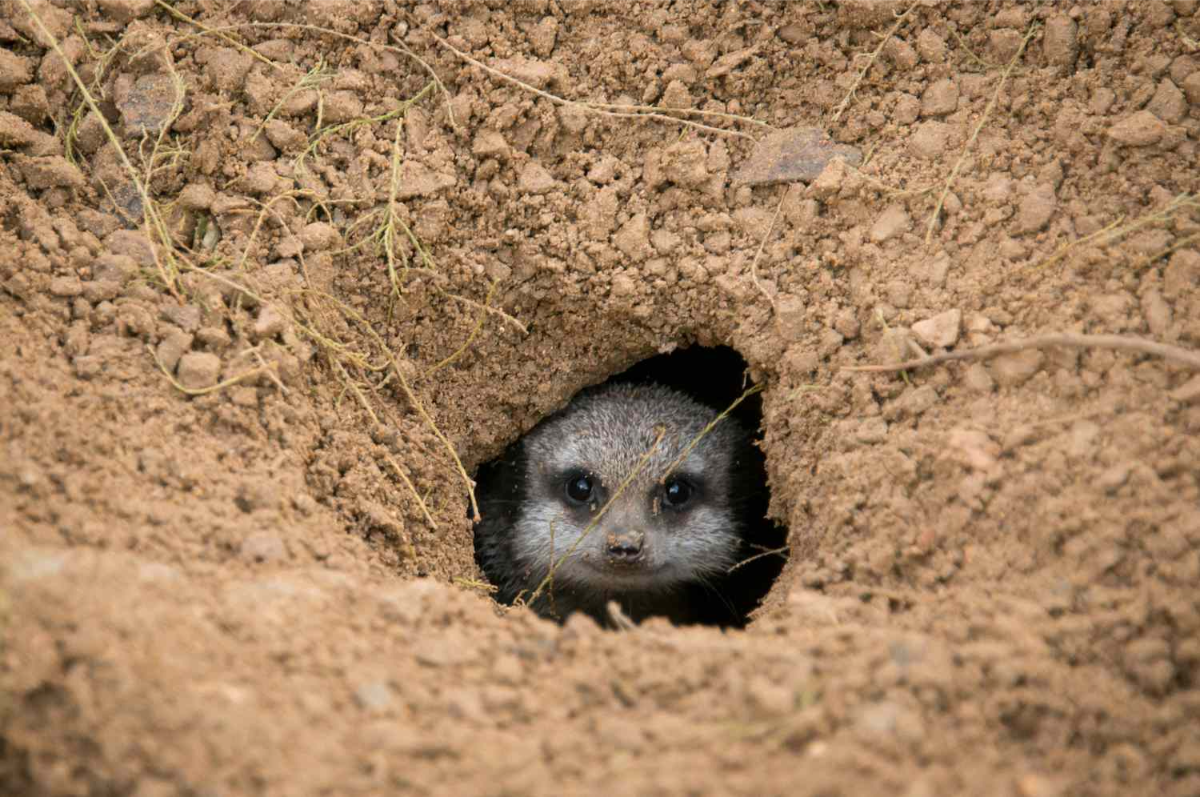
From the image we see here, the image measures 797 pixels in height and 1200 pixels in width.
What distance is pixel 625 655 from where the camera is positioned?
6.69 ft

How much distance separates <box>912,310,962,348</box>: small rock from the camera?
2828 mm

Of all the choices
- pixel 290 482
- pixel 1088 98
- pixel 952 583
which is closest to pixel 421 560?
pixel 290 482

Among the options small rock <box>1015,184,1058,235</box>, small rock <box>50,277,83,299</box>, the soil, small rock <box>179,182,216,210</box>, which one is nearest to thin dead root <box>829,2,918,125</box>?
the soil

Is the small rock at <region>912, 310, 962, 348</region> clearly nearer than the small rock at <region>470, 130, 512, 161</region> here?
Yes

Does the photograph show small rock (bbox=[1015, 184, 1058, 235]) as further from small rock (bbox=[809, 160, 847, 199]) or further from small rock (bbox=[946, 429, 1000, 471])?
small rock (bbox=[946, 429, 1000, 471])

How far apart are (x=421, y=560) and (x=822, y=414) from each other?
4.92 ft

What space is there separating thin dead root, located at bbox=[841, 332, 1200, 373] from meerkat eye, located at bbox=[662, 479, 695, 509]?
5.52 ft

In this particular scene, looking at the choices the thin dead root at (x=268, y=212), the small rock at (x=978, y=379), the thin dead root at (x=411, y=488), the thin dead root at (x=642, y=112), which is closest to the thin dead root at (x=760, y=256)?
the thin dead root at (x=642, y=112)

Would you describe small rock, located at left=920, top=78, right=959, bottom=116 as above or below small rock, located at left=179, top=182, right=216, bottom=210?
above

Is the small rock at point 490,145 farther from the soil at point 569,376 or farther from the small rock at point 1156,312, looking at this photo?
the small rock at point 1156,312

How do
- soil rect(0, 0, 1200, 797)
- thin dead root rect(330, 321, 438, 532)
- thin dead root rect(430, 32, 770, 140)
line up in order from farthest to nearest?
thin dead root rect(430, 32, 770, 140), thin dead root rect(330, 321, 438, 532), soil rect(0, 0, 1200, 797)

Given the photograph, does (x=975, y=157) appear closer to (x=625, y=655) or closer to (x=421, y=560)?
(x=625, y=655)

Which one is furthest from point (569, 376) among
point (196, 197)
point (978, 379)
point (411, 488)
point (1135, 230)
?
point (1135, 230)

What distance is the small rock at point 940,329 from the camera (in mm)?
2828
